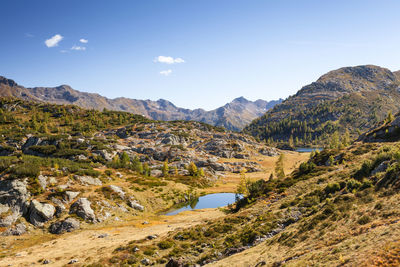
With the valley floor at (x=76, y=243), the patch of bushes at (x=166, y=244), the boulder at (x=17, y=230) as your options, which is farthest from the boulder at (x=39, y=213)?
the patch of bushes at (x=166, y=244)

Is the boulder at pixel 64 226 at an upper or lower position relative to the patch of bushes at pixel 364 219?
lower

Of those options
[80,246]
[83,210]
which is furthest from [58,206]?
[80,246]

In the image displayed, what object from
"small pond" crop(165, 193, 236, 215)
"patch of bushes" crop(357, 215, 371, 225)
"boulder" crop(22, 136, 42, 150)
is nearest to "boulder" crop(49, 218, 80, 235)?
"small pond" crop(165, 193, 236, 215)

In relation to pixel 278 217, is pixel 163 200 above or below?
below

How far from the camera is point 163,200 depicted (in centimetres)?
7781

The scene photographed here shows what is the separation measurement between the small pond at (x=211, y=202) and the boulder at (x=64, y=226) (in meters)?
30.4

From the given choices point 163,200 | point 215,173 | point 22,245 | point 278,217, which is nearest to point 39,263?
point 22,245

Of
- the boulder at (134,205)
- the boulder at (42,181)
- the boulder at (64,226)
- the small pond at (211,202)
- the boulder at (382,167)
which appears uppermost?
the boulder at (382,167)

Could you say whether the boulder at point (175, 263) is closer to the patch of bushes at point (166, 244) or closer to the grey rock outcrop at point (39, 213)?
the patch of bushes at point (166, 244)

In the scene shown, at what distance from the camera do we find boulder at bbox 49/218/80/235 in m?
49.5

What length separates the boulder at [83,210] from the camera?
54.8 metres

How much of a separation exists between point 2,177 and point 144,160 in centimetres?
8827

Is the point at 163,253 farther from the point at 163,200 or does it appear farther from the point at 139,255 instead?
the point at 163,200

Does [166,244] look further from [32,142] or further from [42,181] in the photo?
[32,142]
